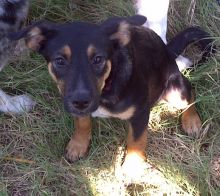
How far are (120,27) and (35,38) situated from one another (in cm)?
50

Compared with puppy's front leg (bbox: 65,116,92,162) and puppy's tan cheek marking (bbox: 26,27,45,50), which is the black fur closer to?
puppy's tan cheek marking (bbox: 26,27,45,50)

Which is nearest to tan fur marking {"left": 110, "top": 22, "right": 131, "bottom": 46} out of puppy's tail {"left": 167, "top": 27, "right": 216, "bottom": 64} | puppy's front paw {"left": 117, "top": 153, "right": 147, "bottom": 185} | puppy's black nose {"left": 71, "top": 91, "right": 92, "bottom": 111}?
puppy's black nose {"left": 71, "top": 91, "right": 92, "bottom": 111}

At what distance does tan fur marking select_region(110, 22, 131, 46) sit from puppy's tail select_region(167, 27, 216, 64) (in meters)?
0.69

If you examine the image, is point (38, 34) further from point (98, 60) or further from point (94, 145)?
point (94, 145)

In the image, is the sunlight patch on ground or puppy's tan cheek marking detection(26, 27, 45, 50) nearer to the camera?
puppy's tan cheek marking detection(26, 27, 45, 50)

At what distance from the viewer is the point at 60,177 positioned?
3568 millimetres

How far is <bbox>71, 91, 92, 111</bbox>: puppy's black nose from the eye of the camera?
2.85 m

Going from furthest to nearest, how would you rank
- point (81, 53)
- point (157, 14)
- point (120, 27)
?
point (157, 14)
point (120, 27)
point (81, 53)

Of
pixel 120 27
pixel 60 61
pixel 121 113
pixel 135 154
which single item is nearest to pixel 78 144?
pixel 135 154

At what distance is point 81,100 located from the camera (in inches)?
113

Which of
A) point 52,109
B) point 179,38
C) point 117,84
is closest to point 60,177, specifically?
point 52,109

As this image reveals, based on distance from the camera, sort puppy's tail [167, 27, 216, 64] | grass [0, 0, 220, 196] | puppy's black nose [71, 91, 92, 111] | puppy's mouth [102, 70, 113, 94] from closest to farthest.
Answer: puppy's black nose [71, 91, 92, 111], puppy's mouth [102, 70, 113, 94], grass [0, 0, 220, 196], puppy's tail [167, 27, 216, 64]

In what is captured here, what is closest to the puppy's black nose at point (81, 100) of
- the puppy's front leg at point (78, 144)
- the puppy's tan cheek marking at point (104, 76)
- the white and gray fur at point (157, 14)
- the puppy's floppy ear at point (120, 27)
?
the puppy's tan cheek marking at point (104, 76)

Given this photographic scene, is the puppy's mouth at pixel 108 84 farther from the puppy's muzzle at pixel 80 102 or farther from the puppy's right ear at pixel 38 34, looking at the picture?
the puppy's right ear at pixel 38 34
